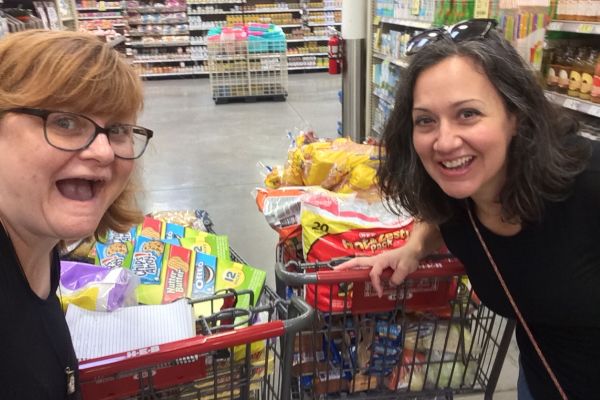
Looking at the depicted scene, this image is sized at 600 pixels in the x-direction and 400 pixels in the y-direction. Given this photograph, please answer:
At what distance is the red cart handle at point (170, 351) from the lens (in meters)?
1.02

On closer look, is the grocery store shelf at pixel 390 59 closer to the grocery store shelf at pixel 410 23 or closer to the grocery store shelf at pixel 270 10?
the grocery store shelf at pixel 410 23

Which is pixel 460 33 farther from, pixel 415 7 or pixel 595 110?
pixel 415 7

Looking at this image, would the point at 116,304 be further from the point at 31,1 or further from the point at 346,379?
the point at 31,1

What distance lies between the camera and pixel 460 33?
1161 mm

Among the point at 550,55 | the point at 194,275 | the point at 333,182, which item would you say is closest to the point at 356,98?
the point at 550,55

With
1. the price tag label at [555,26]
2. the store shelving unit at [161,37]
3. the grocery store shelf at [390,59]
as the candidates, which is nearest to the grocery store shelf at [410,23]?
the grocery store shelf at [390,59]

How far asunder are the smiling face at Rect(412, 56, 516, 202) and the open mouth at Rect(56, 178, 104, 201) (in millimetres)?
714

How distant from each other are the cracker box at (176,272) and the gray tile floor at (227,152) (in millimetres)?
213

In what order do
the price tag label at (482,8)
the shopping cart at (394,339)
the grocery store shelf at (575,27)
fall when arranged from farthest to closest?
1. the price tag label at (482,8)
2. the grocery store shelf at (575,27)
3. the shopping cart at (394,339)

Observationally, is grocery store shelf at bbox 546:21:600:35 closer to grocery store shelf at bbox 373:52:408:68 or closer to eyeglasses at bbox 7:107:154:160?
grocery store shelf at bbox 373:52:408:68

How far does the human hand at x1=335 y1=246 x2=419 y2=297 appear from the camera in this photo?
52.7 inches

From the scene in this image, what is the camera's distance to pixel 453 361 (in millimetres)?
1530

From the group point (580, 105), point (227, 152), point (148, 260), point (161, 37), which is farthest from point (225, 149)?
point (161, 37)

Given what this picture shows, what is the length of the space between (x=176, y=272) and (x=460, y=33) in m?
1.07
